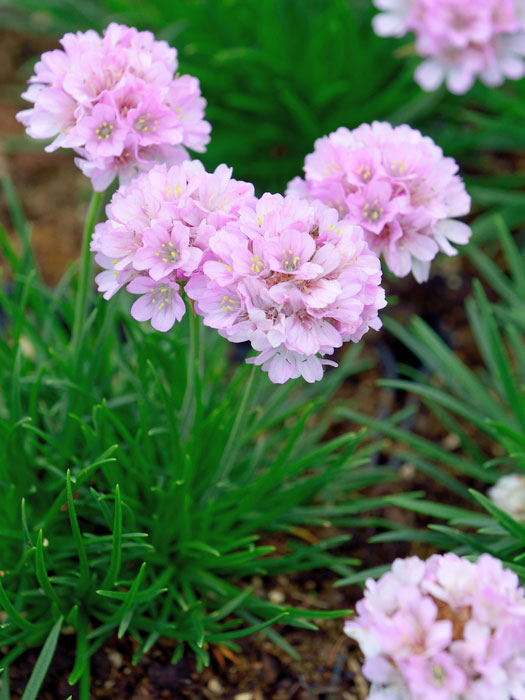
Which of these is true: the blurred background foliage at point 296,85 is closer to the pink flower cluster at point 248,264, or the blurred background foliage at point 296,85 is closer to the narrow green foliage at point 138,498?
the narrow green foliage at point 138,498

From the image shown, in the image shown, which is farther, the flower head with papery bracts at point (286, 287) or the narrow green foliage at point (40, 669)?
the narrow green foliage at point (40, 669)

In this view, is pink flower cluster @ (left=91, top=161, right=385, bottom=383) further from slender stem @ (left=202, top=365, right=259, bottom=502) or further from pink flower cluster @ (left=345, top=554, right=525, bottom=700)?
pink flower cluster @ (left=345, top=554, right=525, bottom=700)

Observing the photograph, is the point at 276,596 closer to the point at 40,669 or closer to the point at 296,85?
the point at 40,669

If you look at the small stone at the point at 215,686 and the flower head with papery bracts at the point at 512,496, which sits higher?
the flower head with papery bracts at the point at 512,496

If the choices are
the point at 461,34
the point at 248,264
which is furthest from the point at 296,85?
the point at 248,264

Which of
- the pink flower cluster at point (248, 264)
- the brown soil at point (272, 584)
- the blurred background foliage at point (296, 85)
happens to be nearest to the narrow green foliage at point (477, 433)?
the brown soil at point (272, 584)

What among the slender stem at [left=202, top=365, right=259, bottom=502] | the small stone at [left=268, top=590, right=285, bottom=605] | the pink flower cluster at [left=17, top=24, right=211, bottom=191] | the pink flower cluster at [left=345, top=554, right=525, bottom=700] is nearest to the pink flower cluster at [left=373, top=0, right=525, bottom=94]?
the pink flower cluster at [left=17, top=24, right=211, bottom=191]
